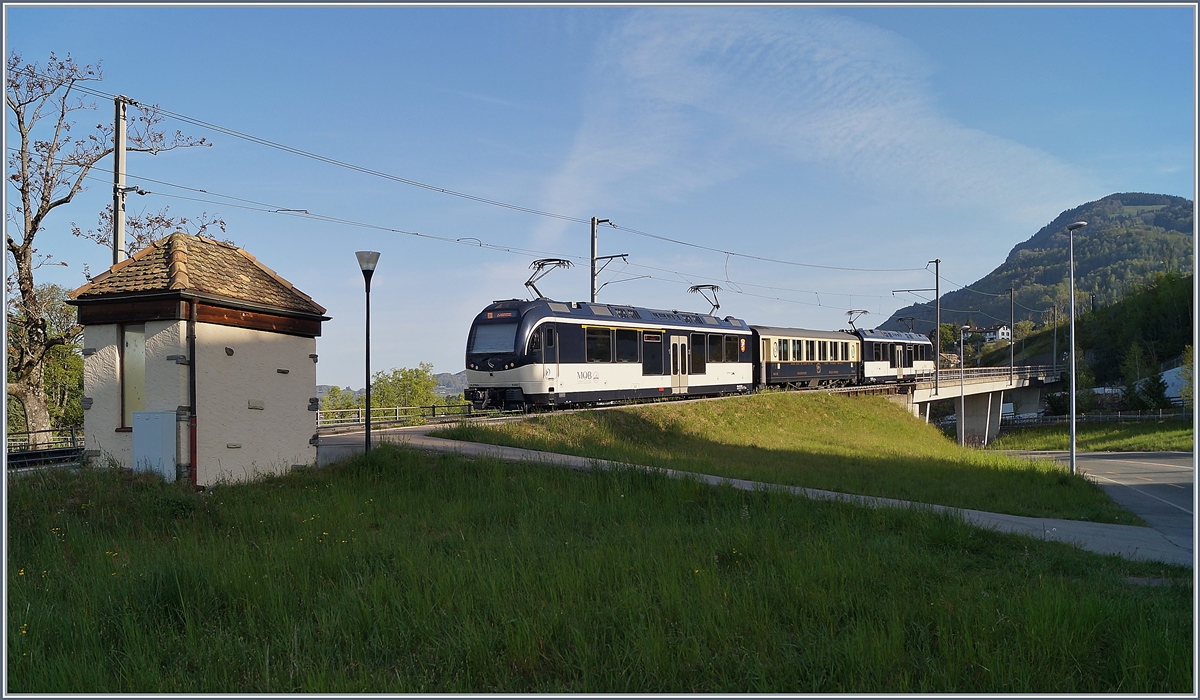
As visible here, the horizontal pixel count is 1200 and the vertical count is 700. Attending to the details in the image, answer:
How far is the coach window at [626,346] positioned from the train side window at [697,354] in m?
4.37

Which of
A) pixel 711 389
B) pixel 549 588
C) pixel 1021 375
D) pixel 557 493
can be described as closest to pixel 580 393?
pixel 711 389

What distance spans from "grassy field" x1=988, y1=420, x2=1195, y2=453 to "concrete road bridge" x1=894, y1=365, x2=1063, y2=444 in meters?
3.96

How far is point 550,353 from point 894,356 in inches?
1377

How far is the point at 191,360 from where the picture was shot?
12641 millimetres

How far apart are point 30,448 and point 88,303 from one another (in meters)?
9.22

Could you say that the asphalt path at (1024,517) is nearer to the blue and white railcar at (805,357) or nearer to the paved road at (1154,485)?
the paved road at (1154,485)

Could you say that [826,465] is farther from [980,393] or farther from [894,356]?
[980,393]

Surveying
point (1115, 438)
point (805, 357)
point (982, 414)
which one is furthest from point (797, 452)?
point (982, 414)

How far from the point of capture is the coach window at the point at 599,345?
25.4m

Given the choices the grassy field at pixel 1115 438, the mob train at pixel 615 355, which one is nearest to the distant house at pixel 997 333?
the grassy field at pixel 1115 438

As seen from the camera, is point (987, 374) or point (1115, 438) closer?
point (1115, 438)

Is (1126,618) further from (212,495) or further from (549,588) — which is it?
(212,495)

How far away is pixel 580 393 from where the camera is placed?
2533 centimetres

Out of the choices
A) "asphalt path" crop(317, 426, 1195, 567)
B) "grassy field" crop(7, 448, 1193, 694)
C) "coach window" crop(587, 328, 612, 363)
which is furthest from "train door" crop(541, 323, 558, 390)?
"grassy field" crop(7, 448, 1193, 694)
